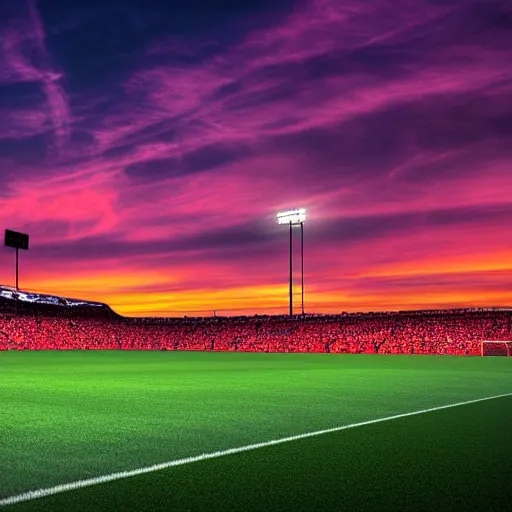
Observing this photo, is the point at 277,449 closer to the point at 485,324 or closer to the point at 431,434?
the point at 431,434

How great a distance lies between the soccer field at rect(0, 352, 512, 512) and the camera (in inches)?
170

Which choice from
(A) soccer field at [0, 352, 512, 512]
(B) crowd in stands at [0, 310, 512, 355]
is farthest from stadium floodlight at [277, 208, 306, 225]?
(A) soccer field at [0, 352, 512, 512]

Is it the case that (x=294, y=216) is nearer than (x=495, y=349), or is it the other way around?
(x=495, y=349)

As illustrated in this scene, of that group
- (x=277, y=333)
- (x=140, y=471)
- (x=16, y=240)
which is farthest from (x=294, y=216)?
(x=140, y=471)

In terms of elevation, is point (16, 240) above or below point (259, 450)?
above

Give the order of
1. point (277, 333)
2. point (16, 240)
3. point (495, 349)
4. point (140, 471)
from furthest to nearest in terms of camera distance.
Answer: point (16, 240) < point (277, 333) < point (495, 349) < point (140, 471)

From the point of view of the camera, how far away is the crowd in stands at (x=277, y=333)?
116ft

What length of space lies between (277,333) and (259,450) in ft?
122

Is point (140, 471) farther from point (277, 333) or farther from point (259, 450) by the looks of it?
point (277, 333)

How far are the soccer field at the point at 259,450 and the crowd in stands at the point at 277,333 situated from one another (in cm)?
2472

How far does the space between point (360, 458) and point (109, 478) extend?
1.99 metres

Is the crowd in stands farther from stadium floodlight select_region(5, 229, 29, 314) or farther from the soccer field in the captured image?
the soccer field

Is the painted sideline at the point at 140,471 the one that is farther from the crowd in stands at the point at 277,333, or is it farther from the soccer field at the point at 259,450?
the crowd in stands at the point at 277,333

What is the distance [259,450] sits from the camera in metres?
5.95
